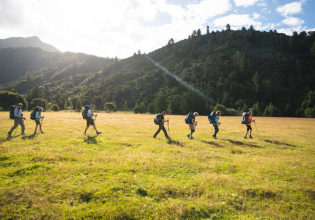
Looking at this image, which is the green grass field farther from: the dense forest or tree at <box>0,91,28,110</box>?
tree at <box>0,91,28,110</box>

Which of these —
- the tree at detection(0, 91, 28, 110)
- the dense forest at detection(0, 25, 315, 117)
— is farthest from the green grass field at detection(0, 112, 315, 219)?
the tree at detection(0, 91, 28, 110)

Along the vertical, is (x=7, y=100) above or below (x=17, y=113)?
above

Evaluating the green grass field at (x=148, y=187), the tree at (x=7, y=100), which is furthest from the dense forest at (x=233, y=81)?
the green grass field at (x=148, y=187)

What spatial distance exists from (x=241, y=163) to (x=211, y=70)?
6664 inches

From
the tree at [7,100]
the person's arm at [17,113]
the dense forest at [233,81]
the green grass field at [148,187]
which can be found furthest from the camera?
the dense forest at [233,81]

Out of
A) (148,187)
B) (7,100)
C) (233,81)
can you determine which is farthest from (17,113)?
(233,81)

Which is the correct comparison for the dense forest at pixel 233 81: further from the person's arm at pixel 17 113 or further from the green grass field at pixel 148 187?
the green grass field at pixel 148 187

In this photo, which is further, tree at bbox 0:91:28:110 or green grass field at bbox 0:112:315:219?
tree at bbox 0:91:28:110

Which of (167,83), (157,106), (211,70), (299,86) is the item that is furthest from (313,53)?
(157,106)

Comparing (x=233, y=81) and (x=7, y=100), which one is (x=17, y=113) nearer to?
(x=7, y=100)

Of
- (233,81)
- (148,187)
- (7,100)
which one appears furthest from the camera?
(233,81)

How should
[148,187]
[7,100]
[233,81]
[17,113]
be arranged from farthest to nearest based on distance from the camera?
1. [233,81]
2. [7,100]
3. [17,113]
4. [148,187]

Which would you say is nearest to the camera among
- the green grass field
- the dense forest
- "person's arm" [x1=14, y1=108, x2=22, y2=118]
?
the green grass field

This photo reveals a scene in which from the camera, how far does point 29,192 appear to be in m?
5.76
